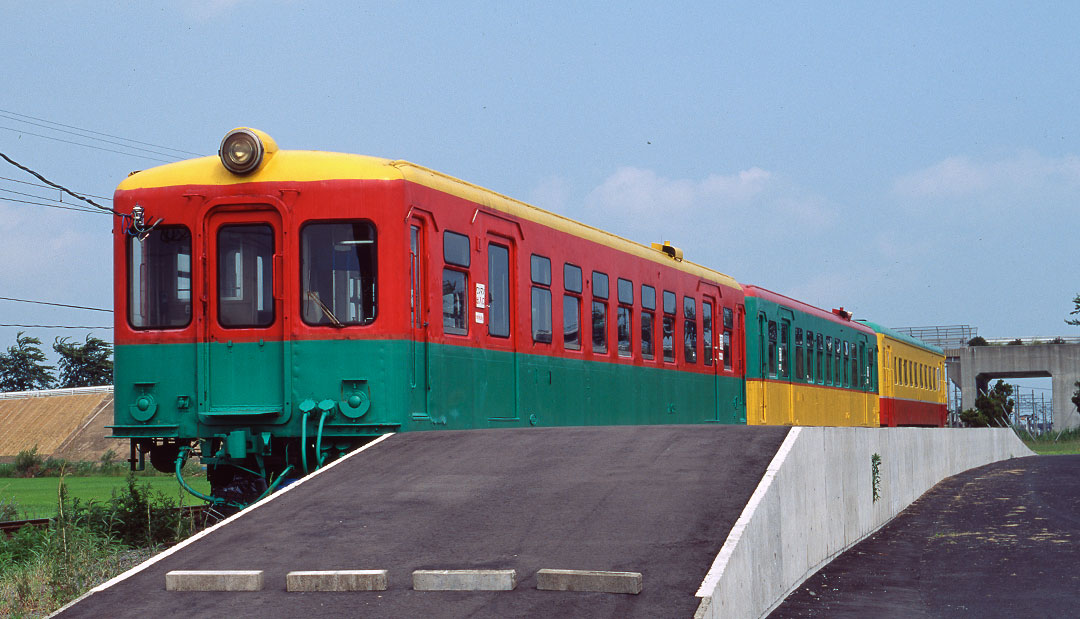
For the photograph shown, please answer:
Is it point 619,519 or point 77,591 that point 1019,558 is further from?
point 77,591

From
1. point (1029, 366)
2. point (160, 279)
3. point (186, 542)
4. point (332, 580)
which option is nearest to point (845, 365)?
point (160, 279)

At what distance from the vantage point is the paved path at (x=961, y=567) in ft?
28.3

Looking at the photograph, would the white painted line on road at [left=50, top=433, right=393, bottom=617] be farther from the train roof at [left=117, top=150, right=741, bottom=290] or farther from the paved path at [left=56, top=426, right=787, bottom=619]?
the train roof at [left=117, top=150, right=741, bottom=290]

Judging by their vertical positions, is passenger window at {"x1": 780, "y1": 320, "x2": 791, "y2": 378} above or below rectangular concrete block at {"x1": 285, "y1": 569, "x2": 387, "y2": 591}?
above

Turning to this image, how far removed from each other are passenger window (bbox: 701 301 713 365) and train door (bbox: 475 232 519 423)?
22.1ft

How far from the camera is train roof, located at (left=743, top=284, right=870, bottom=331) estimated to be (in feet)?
72.5

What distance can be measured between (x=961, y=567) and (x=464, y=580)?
18.1 ft

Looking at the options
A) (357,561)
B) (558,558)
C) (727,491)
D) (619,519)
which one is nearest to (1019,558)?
(727,491)

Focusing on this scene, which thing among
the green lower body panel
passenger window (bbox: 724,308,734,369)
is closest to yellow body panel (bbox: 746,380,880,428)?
passenger window (bbox: 724,308,734,369)

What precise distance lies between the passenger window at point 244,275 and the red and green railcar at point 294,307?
0.5 inches

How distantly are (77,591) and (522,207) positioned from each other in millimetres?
6394

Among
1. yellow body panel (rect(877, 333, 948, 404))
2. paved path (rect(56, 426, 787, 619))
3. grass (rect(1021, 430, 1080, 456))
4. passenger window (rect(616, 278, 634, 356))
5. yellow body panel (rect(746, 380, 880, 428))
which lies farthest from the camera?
grass (rect(1021, 430, 1080, 456))

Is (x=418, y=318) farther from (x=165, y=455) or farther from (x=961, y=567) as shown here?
(x=961, y=567)

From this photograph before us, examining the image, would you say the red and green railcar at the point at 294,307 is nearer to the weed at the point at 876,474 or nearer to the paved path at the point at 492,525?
the paved path at the point at 492,525
